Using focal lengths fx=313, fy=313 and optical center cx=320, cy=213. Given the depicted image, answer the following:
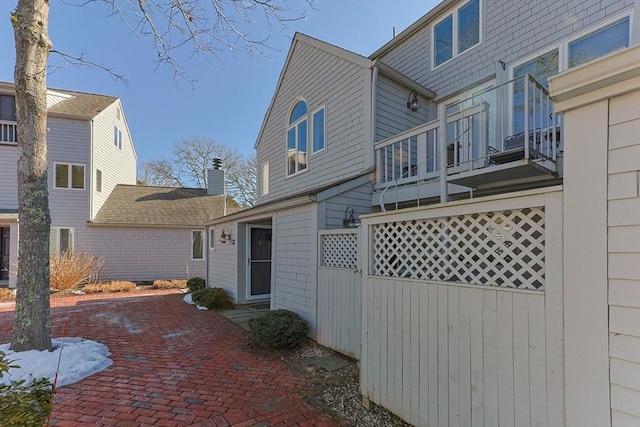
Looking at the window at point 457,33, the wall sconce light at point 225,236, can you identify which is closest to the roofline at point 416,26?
the window at point 457,33

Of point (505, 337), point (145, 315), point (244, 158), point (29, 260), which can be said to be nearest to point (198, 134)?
point (244, 158)

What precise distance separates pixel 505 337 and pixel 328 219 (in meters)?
3.85

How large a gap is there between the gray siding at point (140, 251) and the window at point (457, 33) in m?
13.4

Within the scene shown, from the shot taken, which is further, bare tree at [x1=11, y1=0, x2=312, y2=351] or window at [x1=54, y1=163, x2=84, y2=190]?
window at [x1=54, y1=163, x2=84, y2=190]

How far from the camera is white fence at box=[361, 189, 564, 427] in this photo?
221 centimetres

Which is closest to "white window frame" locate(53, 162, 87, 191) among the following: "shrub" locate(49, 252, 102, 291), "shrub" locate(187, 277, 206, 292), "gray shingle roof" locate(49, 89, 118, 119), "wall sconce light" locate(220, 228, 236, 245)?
"gray shingle roof" locate(49, 89, 118, 119)

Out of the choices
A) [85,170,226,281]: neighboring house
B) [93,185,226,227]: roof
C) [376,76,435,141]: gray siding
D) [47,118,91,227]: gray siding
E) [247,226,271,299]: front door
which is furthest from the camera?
[93,185,226,227]: roof

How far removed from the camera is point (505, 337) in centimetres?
240

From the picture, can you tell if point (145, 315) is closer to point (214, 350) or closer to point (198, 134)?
point (214, 350)

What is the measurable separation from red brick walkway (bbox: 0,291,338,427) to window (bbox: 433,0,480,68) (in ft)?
24.7

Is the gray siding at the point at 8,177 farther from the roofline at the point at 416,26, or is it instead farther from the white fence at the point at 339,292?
the roofline at the point at 416,26

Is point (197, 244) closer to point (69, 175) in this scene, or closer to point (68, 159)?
point (69, 175)

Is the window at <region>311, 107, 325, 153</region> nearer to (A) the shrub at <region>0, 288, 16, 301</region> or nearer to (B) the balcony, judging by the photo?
(B) the balcony

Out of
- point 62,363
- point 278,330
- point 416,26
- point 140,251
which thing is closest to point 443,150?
point 278,330
